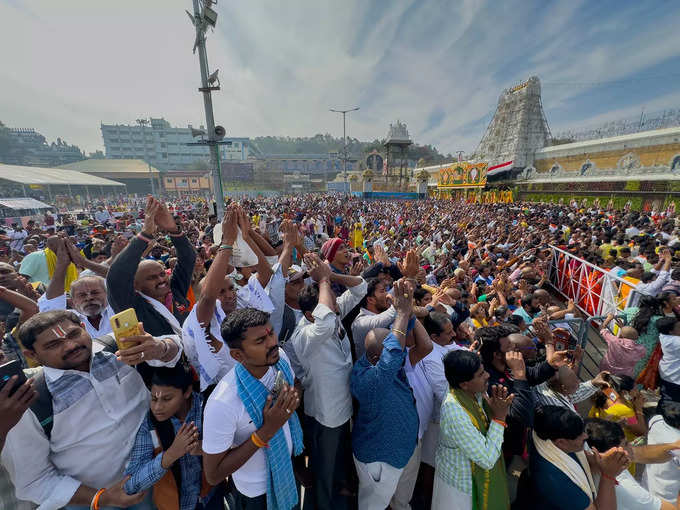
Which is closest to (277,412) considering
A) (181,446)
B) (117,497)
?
(181,446)

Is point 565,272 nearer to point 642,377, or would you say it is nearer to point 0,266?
point 642,377

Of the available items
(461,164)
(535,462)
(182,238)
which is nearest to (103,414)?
(182,238)

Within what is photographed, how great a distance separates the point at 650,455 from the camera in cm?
194

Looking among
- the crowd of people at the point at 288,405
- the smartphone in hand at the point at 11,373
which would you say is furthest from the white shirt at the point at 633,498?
the smartphone in hand at the point at 11,373

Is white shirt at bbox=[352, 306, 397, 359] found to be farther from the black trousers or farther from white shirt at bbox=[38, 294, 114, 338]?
white shirt at bbox=[38, 294, 114, 338]

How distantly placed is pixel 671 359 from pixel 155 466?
4744 millimetres

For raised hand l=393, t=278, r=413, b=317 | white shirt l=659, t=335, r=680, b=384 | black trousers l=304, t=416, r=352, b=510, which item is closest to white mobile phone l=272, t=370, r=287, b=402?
black trousers l=304, t=416, r=352, b=510

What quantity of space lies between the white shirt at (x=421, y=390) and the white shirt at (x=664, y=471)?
5.28 ft

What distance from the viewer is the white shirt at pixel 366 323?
2168 millimetres

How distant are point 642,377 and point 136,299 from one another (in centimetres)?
579

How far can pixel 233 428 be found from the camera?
1449 mm

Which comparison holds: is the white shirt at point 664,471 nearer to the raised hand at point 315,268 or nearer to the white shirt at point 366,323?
the white shirt at point 366,323

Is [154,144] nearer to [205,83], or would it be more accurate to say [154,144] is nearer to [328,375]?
[205,83]

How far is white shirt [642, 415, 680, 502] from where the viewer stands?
202 cm
